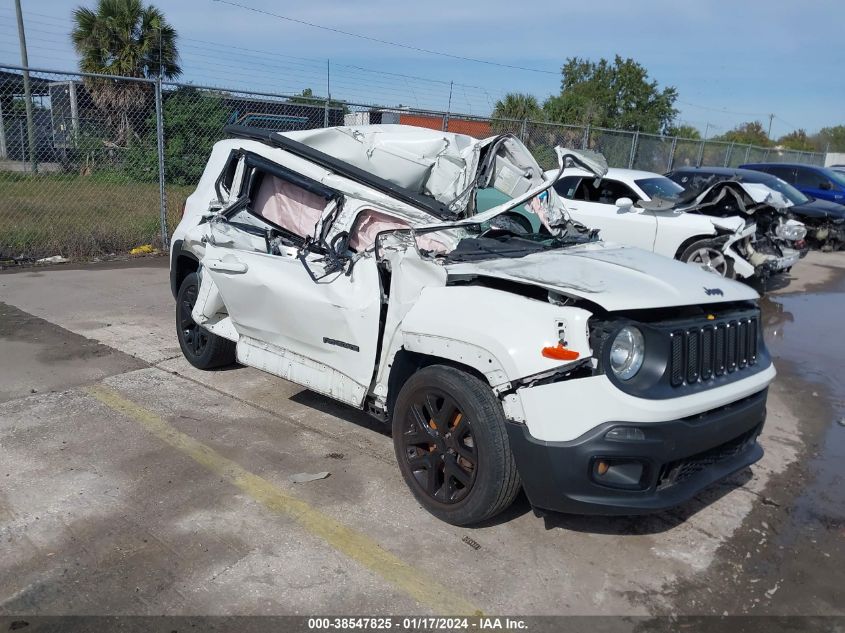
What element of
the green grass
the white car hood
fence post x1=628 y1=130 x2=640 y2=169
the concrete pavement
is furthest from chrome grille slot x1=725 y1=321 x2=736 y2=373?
fence post x1=628 y1=130 x2=640 y2=169

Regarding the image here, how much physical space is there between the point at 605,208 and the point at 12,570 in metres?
8.16

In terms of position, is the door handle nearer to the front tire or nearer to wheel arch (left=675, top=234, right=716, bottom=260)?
the front tire

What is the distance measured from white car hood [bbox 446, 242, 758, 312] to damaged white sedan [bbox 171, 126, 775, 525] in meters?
0.01

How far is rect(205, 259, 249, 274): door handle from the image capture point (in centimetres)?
441

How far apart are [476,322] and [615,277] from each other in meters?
0.76

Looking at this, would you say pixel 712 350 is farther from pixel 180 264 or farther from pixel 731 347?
pixel 180 264

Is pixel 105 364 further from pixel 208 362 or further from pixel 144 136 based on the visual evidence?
pixel 144 136

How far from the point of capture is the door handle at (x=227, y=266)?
4410 mm

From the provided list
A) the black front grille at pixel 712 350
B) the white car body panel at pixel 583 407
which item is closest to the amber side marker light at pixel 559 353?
the white car body panel at pixel 583 407

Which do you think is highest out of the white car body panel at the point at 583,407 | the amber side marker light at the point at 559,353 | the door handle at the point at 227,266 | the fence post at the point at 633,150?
the fence post at the point at 633,150

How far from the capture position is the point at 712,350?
3291 mm

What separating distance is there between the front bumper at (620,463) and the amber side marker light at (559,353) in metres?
0.32

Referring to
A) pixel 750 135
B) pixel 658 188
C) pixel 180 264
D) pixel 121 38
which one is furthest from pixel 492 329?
pixel 750 135

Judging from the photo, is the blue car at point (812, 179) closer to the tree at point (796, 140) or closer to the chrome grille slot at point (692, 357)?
the chrome grille slot at point (692, 357)
